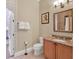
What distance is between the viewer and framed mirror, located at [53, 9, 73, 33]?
321 centimetres

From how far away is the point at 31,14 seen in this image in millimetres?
5328

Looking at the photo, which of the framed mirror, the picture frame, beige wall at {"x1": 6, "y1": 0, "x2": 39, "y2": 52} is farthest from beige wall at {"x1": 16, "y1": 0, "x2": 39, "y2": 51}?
the framed mirror

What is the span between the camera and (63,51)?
2592 mm

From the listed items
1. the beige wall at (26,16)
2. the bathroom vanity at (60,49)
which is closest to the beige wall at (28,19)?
the beige wall at (26,16)

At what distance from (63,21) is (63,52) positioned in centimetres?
121

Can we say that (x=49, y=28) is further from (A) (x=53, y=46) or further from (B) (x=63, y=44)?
(B) (x=63, y=44)

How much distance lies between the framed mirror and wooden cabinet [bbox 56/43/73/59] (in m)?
0.68

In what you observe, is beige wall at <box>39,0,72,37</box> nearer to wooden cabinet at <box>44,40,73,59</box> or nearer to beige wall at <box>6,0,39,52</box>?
beige wall at <box>6,0,39,52</box>

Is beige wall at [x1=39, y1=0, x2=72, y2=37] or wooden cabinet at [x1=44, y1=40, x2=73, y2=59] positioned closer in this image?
wooden cabinet at [x1=44, y1=40, x2=73, y2=59]

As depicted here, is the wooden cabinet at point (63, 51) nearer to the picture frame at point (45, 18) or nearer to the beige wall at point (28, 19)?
the picture frame at point (45, 18)

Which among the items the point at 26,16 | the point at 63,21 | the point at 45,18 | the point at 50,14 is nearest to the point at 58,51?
the point at 63,21

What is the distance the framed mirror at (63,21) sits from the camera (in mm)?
3213

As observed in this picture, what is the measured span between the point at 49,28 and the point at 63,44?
6.36 feet
